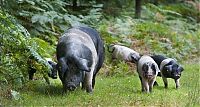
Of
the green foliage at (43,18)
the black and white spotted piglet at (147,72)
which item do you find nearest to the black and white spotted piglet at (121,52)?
the green foliage at (43,18)

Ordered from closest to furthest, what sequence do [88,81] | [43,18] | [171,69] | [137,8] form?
[88,81] < [171,69] < [43,18] < [137,8]

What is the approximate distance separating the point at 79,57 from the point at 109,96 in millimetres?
1072

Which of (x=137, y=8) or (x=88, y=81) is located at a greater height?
(x=88, y=81)

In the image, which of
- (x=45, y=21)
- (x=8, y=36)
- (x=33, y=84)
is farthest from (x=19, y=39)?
(x=45, y=21)

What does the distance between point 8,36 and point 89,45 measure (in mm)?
1950

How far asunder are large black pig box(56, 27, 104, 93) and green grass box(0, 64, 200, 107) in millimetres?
321

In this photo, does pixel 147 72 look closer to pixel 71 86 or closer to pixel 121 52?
pixel 71 86

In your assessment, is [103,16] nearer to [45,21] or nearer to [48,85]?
[45,21]

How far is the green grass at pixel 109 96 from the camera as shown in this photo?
994 cm

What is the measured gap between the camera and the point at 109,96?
10.8 metres

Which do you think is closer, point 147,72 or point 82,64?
point 82,64

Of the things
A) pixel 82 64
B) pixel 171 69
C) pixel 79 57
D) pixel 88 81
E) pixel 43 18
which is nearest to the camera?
pixel 82 64

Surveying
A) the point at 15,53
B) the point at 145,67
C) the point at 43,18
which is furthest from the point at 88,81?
the point at 43,18

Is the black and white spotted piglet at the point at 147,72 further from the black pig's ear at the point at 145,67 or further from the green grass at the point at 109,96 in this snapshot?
the green grass at the point at 109,96
